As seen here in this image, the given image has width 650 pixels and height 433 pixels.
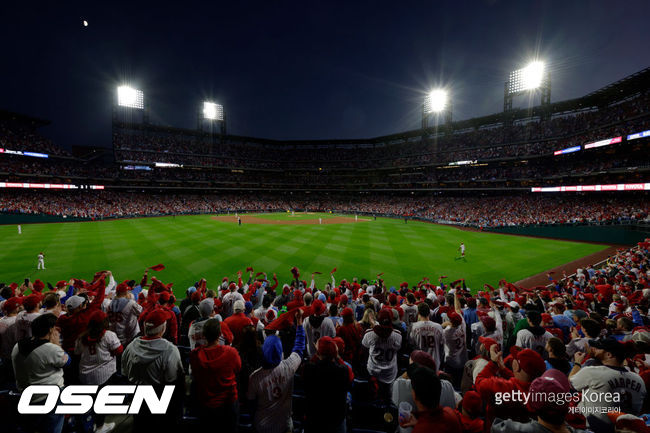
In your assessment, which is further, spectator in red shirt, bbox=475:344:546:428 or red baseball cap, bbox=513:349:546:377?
red baseball cap, bbox=513:349:546:377

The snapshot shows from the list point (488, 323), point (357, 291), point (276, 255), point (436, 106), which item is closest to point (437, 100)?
point (436, 106)

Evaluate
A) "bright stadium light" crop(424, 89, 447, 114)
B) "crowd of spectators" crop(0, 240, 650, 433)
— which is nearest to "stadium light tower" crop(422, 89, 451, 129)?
"bright stadium light" crop(424, 89, 447, 114)

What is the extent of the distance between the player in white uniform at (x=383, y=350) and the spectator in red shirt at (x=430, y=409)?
2.02m

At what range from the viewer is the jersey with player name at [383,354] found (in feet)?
14.7

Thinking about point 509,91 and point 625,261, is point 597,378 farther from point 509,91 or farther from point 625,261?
point 509,91

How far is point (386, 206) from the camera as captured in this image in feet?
218

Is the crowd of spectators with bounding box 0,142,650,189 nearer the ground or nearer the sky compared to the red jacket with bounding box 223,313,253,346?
nearer the sky

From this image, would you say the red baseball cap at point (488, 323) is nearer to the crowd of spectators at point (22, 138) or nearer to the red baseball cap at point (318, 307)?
the red baseball cap at point (318, 307)

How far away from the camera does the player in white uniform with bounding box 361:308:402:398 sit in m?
4.46

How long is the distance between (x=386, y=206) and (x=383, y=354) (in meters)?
63.8

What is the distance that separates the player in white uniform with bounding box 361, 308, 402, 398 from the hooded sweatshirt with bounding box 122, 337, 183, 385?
3.11m

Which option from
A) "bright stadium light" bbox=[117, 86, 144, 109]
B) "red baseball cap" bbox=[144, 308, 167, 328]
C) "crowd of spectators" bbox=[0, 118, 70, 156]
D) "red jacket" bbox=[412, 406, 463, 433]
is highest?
"bright stadium light" bbox=[117, 86, 144, 109]

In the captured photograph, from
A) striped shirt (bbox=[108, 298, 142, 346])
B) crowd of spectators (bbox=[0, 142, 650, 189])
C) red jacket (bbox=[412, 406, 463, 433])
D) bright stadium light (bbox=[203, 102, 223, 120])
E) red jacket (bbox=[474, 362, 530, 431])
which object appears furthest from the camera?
bright stadium light (bbox=[203, 102, 223, 120])

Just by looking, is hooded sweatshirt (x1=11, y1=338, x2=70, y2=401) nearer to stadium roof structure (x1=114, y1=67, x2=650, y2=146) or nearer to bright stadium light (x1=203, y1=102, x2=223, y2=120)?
stadium roof structure (x1=114, y1=67, x2=650, y2=146)
